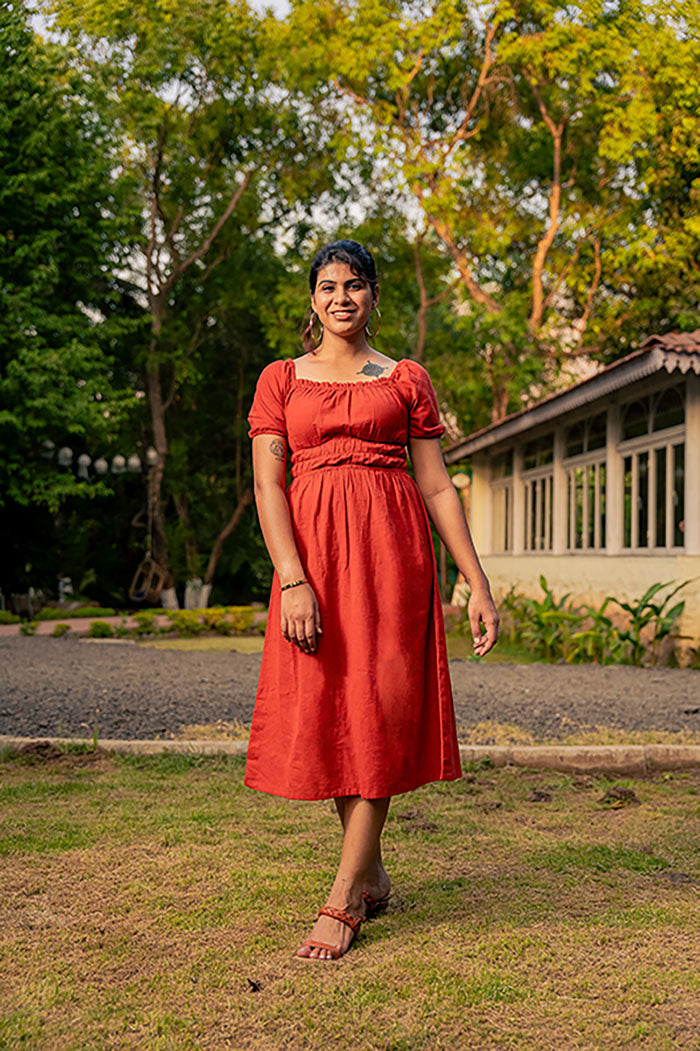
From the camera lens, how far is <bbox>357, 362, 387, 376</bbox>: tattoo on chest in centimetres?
307

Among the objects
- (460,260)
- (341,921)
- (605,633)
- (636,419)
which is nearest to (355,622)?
(341,921)

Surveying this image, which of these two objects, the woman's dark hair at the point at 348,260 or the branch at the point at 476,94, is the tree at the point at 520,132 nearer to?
the branch at the point at 476,94

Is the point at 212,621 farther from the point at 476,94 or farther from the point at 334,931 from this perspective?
the point at 334,931

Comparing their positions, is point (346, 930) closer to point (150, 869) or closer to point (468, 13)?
point (150, 869)

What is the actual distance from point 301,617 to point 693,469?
8.27m

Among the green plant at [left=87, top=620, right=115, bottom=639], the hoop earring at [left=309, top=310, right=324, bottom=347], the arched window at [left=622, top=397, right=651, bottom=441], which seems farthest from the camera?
the green plant at [left=87, top=620, right=115, bottom=639]

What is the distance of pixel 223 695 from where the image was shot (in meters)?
7.50

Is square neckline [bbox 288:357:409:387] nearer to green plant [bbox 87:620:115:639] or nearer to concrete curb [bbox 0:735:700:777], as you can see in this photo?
concrete curb [bbox 0:735:700:777]

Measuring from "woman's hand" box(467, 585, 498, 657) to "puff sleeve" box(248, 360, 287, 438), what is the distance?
0.74m

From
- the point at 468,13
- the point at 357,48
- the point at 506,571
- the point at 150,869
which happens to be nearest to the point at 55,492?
the point at 506,571

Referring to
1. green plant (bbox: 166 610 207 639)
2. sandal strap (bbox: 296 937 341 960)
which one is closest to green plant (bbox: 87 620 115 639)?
green plant (bbox: 166 610 207 639)

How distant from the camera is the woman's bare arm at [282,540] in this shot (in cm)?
281

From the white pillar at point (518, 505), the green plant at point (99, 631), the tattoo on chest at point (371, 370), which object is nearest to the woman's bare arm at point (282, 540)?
the tattoo on chest at point (371, 370)

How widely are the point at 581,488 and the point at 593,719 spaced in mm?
7674
